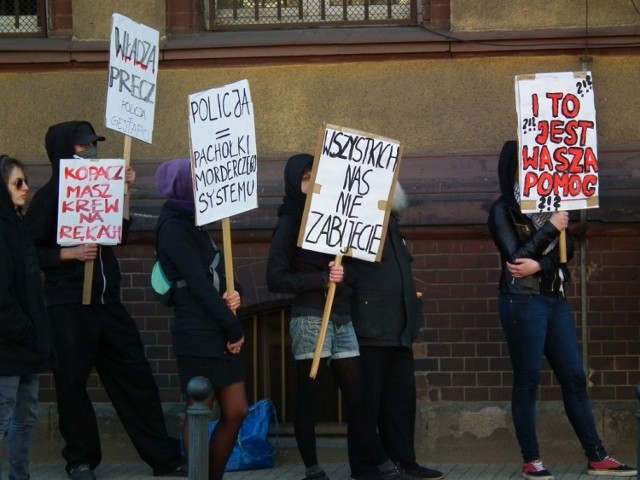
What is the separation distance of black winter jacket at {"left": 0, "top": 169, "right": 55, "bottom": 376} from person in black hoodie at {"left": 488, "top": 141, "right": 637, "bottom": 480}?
2.65 meters

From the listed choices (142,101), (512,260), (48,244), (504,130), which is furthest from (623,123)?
(48,244)

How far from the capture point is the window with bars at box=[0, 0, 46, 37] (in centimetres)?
986

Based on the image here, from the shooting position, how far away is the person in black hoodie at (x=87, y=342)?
8.33 meters

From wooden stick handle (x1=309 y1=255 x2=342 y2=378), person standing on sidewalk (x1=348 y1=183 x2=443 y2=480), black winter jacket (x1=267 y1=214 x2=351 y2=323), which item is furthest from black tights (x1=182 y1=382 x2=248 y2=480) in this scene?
person standing on sidewalk (x1=348 y1=183 x2=443 y2=480)

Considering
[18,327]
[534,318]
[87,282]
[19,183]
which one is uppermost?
[19,183]

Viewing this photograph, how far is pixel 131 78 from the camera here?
8.38m

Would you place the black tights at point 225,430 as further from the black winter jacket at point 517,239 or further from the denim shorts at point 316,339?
the black winter jacket at point 517,239

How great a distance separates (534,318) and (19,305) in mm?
2924

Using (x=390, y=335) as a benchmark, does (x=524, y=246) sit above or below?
above

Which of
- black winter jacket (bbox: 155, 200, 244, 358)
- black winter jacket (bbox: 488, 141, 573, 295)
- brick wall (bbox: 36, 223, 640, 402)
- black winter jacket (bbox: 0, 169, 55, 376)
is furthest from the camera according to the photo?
brick wall (bbox: 36, 223, 640, 402)

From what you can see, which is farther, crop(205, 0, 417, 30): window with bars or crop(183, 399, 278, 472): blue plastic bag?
crop(205, 0, 417, 30): window with bars

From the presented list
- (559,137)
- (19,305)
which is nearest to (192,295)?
(19,305)

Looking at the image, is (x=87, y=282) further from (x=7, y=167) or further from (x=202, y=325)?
(x=7, y=167)

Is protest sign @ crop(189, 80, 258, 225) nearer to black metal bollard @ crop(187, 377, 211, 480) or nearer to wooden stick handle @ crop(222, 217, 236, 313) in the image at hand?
wooden stick handle @ crop(222, 217, 236, 313)
